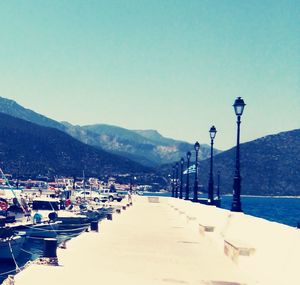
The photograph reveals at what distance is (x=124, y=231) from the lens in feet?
104

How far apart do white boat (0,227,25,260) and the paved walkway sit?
6.43m

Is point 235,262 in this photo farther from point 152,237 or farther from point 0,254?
point 0,254

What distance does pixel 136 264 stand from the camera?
18406mm

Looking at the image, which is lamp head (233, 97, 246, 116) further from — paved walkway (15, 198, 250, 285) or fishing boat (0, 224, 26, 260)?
fishing boat (0, 224, 26, 260)

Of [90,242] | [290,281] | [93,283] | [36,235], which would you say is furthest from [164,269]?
[36,235]

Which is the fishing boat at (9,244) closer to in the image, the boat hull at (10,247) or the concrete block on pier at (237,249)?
the boat hull at (10,247)

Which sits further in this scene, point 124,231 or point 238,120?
point 124,231

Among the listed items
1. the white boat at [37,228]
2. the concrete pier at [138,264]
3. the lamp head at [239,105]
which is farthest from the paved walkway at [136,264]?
the white boat at [37,228]

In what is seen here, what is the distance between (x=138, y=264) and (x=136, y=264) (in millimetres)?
82

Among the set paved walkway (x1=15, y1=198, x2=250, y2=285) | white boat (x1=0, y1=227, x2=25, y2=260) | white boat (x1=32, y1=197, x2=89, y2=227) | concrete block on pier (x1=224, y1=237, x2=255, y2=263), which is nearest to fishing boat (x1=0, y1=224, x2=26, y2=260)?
white boat (x1=0, y1=227, x2=25, y2=260)

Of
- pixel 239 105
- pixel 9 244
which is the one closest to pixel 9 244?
pixel 9 244

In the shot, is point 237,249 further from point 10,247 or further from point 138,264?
point 10,247

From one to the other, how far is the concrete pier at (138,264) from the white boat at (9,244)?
6074 mm

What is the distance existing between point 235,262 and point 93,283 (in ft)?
21.9
